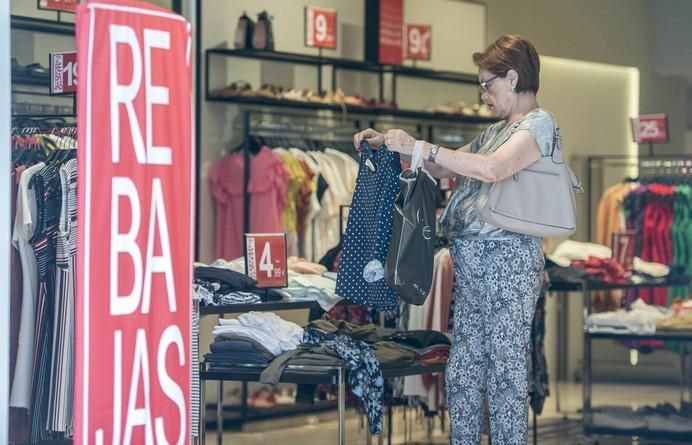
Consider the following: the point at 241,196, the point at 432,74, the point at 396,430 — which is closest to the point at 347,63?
the point at 432,74

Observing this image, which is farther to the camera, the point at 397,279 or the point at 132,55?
the point at 397,279

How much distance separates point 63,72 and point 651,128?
505 cm

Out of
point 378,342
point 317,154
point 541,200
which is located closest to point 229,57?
point 317,154

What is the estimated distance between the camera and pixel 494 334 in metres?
4.43

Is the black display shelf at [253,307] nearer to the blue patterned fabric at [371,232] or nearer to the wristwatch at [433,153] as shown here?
the blue patterned fabric at [371,232]

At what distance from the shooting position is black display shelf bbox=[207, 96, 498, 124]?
24.7ft

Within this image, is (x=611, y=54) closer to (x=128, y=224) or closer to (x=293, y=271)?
(x=293, y=271)

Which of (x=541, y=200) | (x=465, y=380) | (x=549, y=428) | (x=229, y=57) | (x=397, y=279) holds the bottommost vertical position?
(x=549, y=428)

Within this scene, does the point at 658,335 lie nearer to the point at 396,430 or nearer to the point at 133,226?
the point at 396,430

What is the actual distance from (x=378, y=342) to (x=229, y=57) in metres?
3.29

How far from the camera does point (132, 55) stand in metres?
2.91

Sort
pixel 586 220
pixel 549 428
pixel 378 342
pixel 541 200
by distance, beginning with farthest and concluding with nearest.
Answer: pixel 586 220 → pixel 549 428 → pixel 378 342 → pixel 541 200

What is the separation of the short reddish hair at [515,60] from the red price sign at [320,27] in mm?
3693

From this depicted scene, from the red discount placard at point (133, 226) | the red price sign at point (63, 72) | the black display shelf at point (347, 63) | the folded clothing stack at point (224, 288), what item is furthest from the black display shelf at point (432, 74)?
the red discount placard at point (133, 226)
